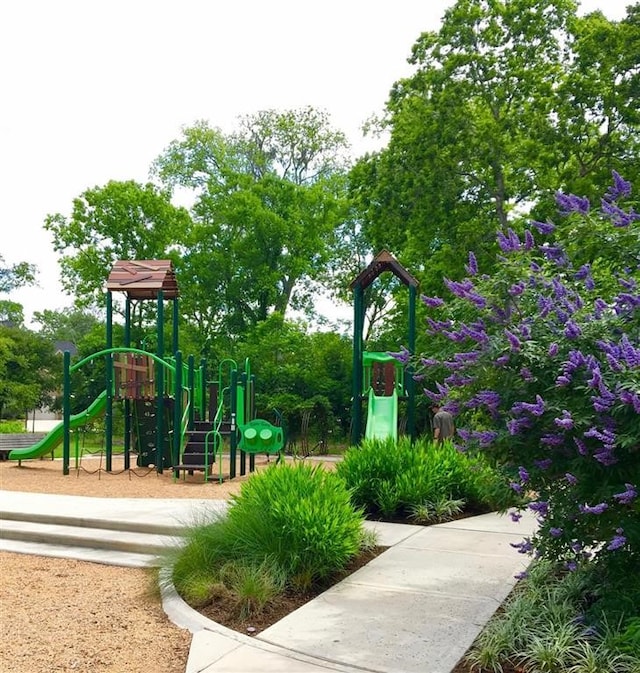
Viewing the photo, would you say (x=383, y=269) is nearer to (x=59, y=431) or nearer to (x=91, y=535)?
(x=59, y=431)

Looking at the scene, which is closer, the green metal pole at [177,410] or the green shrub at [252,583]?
the green shrub at [252,583]

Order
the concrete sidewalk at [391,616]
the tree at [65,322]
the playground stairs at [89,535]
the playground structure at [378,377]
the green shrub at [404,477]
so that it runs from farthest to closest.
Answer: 1. the tree at [65,322]
2. the playground structure at [378,377]
3. the green shrub at [404,477]
4. the playground stairs at [89,535]
5. the concrete sidewalk at [391,616]

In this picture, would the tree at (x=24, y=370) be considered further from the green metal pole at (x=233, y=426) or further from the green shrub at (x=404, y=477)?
the green shrub at (x=404, y=477)

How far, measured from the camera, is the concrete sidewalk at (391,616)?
155 inches

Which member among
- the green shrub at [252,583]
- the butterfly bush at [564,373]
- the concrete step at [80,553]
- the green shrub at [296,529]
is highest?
the butterfly bush at [564,373]

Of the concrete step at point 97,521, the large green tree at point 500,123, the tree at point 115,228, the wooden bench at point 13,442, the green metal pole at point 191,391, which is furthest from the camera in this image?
Answer: the tree at point 115,228

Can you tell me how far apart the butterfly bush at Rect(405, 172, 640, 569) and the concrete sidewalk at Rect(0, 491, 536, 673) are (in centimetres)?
80

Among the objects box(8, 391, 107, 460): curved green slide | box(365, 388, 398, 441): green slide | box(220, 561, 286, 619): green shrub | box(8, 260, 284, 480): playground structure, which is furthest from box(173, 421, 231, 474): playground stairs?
box(220, 561, 286, 619): green shrub

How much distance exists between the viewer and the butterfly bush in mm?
3670

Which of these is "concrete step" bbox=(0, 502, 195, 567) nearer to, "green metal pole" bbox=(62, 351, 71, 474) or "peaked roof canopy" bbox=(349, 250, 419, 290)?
"green metal pole" bbox=(62, 351, 71, 474)

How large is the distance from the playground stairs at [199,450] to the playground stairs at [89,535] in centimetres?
387

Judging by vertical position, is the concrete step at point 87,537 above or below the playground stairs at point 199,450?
below

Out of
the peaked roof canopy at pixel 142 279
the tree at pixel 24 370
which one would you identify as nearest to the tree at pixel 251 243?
the tree at pixel 24 370

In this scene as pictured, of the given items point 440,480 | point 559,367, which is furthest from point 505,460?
point 440,480
